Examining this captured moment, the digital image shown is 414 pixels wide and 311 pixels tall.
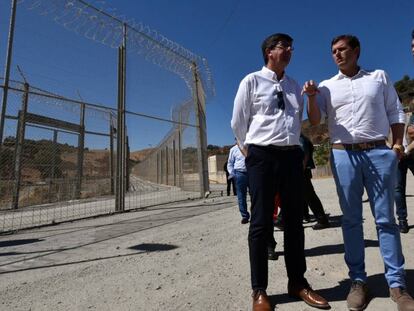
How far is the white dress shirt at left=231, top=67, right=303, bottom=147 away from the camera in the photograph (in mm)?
2824

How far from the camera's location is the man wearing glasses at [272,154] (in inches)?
108

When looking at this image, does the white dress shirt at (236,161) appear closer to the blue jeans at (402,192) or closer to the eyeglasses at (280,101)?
the blue jeans at (402,192)

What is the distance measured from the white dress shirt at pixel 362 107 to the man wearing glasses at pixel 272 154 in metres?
0.27

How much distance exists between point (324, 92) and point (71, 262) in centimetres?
315

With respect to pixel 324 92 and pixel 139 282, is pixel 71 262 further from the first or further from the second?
pixel 324 92

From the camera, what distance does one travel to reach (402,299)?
248 centimetres

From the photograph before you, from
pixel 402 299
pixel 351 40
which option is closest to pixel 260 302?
pixel 402 299

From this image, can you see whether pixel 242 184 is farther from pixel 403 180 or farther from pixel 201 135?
pixel 201 135

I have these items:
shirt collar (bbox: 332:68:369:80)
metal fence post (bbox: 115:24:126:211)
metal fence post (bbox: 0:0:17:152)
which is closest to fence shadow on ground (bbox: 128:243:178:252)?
shirt collar (bbox: 332:68:369:80)

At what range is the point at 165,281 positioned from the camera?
3354mm

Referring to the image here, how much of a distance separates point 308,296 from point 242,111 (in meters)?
1.42

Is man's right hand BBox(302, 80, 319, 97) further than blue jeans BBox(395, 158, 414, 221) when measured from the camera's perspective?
No

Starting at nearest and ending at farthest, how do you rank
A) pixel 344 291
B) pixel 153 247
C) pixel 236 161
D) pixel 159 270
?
pixel 344 291 < pixel 159 270 < pixel 153 247 < pixel 236 161

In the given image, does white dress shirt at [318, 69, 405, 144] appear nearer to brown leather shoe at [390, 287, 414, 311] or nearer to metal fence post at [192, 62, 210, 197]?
brown leather shoe at [390, 287, 414, 311]
